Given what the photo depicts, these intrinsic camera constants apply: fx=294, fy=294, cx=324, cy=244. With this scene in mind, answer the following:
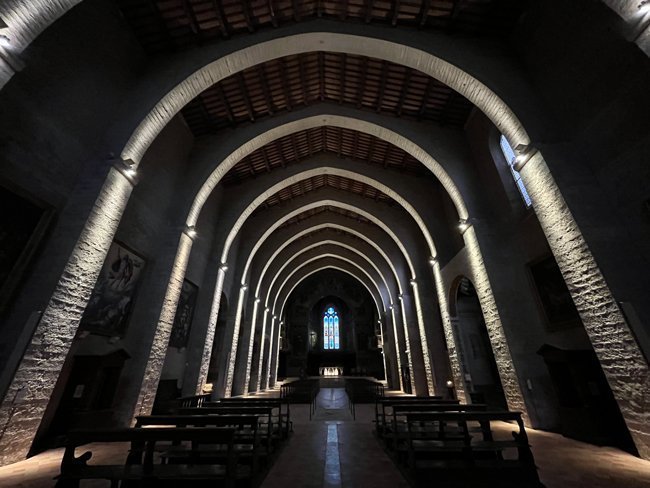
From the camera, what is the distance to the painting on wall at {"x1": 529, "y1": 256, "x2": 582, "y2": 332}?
6.11 m

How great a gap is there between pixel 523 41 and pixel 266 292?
1659cm

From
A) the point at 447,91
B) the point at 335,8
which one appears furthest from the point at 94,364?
the point at 447,91

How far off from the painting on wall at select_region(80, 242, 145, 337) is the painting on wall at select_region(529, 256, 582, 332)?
9.92 m

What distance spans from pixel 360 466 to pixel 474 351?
816 centimetres

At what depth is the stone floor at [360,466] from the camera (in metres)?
3.29

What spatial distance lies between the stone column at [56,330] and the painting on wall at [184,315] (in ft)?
12.4

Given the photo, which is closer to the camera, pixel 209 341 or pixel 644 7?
pixel 644 7

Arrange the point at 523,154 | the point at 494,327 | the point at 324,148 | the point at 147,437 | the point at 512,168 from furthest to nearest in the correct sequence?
the point at 324,148
the point at 512,168
the point at 494,327
the point at 523,154
the point at 147,437

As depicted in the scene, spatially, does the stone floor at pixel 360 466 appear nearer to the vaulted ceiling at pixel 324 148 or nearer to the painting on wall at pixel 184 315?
the painting on wall at pixel 184 315

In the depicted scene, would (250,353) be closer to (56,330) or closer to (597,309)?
(56,330)

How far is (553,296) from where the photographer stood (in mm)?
6531

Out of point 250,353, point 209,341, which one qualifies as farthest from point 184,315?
point 250,353

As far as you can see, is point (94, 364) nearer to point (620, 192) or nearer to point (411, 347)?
point (620, 192)

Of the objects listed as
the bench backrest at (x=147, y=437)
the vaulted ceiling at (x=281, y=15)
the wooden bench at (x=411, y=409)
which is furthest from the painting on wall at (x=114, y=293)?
the wooden bench at (x=411, y=409)
